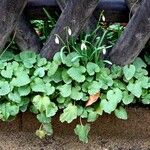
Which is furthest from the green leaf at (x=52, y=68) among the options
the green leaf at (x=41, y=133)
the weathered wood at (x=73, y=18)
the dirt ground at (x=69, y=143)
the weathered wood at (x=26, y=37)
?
the dirt ground at (x=69, y=143)

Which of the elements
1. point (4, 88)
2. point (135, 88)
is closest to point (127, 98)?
point (135, 88)

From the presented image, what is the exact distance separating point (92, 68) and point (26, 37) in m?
0.42

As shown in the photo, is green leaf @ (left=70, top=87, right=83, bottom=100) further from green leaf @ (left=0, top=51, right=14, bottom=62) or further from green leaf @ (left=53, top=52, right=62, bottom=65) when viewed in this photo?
green leaf @ (left=0, top=51, right=14, bottom=62)

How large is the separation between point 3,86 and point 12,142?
Result: 397 mm

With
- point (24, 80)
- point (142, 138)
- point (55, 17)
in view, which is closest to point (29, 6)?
point (55, 17)

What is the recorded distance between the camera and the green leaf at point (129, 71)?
2322 mm

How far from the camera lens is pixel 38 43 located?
2.50 m

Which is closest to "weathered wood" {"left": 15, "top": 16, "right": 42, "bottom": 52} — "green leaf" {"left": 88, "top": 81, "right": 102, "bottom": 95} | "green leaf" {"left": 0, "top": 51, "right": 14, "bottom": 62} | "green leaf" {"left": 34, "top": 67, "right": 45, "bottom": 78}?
"green leaf" {"left": 0, "top": 51, "right": 14, "bottom": 62}

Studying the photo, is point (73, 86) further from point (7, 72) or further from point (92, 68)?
point (7, 72)

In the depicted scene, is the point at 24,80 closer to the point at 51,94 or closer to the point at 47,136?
the point at 51,94

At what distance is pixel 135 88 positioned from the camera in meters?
2.30

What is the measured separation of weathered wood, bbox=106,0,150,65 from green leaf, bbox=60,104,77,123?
0.36 m

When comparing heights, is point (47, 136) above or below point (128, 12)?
below

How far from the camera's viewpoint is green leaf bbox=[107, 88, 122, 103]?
2268 millimetres
